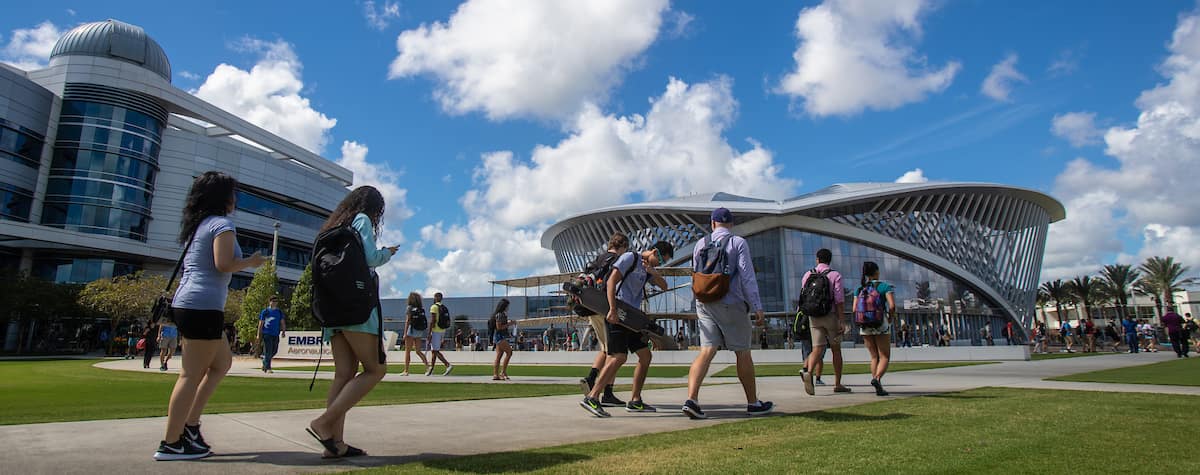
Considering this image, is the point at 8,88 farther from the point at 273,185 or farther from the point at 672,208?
the point at 672,208

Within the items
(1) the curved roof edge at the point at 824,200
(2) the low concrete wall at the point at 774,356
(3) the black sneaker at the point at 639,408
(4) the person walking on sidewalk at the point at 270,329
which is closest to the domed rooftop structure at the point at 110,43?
(1) the curved roof edge at the point at 824,200

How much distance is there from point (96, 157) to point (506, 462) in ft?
182

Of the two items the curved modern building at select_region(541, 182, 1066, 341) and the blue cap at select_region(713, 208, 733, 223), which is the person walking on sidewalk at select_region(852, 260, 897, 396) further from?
the curved modern building at select_region(541, 182, 1066, 341)

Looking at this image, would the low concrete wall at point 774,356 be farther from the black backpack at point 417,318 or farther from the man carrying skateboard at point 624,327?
the man carrying skateboard at point 624,327

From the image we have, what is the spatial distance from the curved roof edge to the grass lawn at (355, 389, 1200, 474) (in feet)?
143

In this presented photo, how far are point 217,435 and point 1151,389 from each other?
9.69 meters

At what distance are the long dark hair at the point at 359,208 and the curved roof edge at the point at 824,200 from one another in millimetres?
45388

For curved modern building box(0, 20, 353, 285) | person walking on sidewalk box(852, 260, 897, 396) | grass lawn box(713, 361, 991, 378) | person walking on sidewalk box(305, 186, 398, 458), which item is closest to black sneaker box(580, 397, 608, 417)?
person walking on sidewalk box(305, 186, 398, 458)

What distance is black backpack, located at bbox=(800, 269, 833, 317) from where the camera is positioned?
7332 mm

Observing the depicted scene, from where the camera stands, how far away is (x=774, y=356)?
2278 centimetres

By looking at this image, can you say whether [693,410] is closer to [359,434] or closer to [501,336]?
[359,434]

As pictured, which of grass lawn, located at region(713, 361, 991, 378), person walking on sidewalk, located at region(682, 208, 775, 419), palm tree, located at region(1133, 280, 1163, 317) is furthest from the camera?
palm tree, located at region(1133, 280, 1163, 317)

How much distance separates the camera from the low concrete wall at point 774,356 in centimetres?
1996

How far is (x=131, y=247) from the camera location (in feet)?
150
